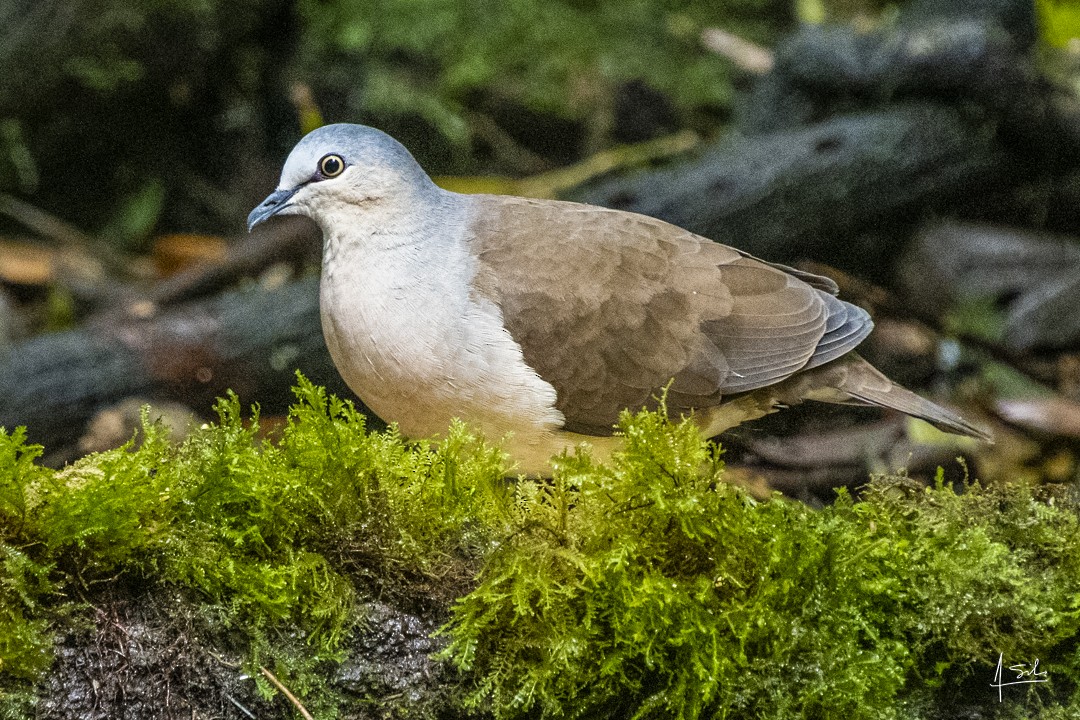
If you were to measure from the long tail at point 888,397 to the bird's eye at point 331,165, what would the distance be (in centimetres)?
152

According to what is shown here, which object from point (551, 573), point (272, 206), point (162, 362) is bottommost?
point (162, 362)

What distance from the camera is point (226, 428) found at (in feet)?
7.00

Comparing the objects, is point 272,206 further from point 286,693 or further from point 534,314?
point 286,693

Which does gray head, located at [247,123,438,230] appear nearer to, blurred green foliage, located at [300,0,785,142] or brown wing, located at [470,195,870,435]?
brown wing, located at [470,195,870,435]

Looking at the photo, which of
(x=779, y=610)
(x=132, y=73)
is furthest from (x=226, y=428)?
(x=132, y=73)

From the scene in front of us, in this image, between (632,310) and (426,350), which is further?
(632,310)

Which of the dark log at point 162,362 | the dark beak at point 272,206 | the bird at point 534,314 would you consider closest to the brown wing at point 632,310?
the bird at point 534,314

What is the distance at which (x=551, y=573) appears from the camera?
6.64ft

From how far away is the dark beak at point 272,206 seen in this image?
2559mm

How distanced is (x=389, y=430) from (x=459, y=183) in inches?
112

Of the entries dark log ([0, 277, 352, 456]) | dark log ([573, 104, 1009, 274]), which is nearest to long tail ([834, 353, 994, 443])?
dark log ([573, 104, 1009, 274])

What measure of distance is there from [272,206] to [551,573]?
1.19 m

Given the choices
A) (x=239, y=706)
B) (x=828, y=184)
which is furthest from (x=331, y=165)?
(x=828, y=184)
